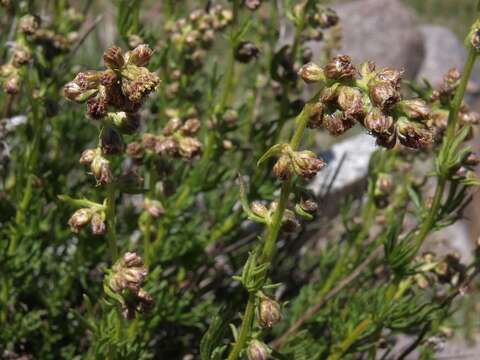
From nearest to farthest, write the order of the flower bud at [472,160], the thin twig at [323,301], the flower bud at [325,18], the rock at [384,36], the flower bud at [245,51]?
the flower bud at [472,160], the thin twig at [323,301], the flower bud at [245,51], the flower bud at [325,18], the rock at [384,36]

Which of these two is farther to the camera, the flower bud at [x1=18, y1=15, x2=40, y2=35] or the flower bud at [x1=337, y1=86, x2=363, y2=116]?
the flower bud at [x1=18, y1=15, x2=40, y2=35]

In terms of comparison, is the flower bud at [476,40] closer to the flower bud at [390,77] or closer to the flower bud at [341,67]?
the flower bud at [390,77]

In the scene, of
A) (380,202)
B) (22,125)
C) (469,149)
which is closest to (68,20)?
(22,125)

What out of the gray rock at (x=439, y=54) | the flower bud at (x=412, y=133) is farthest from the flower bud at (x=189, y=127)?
the gray rock at (x=439, y=54)

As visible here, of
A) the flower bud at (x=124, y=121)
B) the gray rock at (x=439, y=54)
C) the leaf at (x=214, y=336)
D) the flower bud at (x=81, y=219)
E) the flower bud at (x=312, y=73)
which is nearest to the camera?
the flower bud at (x=312, y=73)

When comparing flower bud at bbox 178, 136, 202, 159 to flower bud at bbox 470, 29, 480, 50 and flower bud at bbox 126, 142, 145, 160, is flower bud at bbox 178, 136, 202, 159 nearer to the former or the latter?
flower bud at bbox 126, 142, 145, 160

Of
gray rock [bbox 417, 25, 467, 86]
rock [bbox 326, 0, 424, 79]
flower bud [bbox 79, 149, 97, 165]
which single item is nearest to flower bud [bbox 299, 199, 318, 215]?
flower bud [bbox 79, 149, 97, 165]

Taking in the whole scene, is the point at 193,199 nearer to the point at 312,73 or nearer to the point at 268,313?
the point at 268,313

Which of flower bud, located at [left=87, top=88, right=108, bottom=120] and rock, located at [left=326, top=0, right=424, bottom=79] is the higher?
flower bud, located at [left=87, top=88, right=108, bottom=120]
